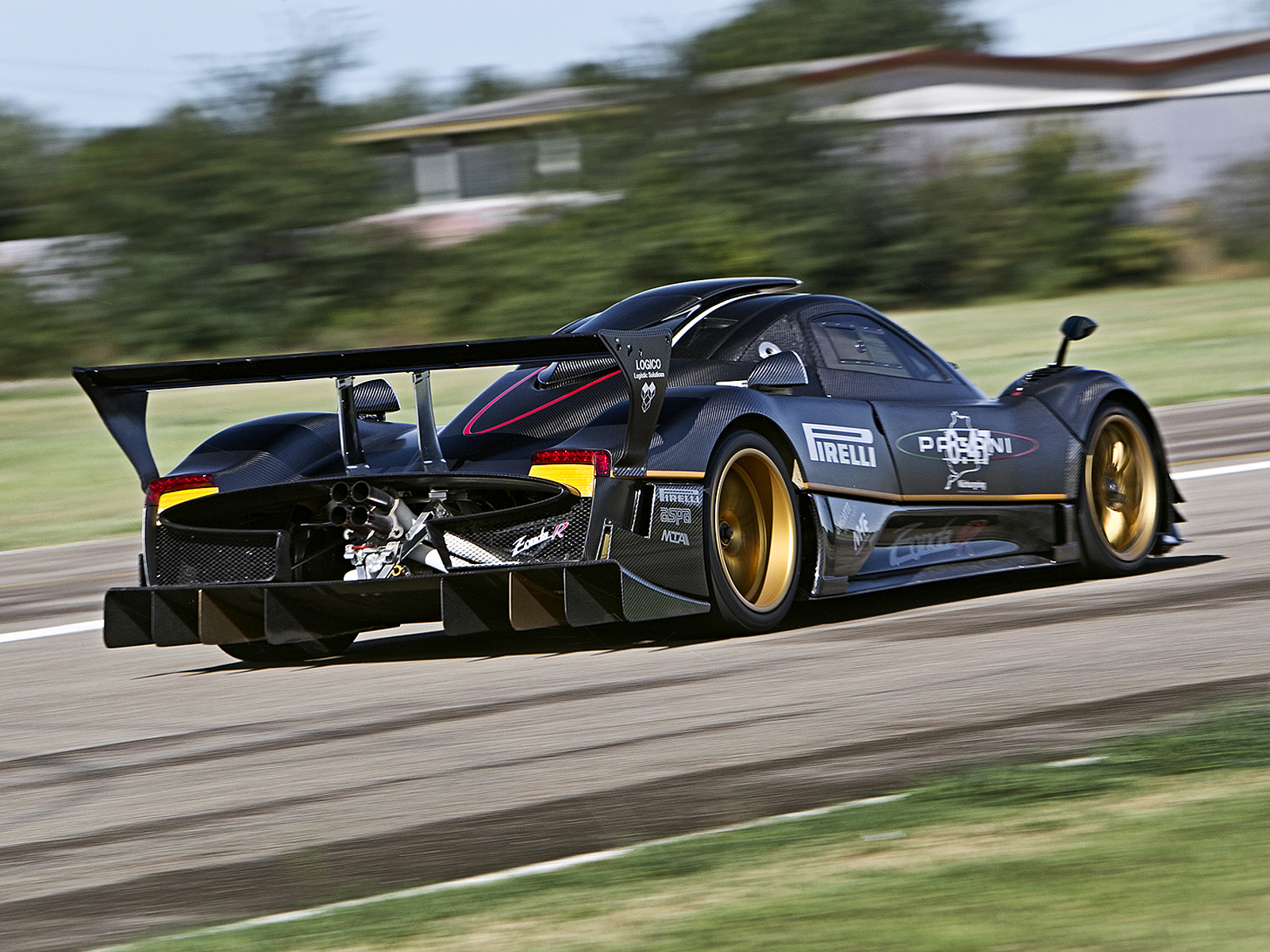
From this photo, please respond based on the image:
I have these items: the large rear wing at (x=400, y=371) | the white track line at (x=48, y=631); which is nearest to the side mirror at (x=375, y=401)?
the large rear wing at (x=400, y=371)

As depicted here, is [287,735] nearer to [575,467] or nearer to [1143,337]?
[575,467]

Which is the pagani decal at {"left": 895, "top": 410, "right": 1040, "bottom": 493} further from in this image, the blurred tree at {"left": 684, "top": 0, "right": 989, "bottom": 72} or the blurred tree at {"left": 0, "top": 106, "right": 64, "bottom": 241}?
the blurred tree at {"left": 0, "top": 106, "right": 64, "bottom": 241}

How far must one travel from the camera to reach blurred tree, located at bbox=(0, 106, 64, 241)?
42500 mm

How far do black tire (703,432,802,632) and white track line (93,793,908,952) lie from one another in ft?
8.92

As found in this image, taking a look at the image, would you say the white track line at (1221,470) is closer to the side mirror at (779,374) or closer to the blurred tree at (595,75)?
the side mirror at (779,374)

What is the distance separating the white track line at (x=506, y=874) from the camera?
11.8 feet

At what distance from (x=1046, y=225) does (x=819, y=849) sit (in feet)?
114

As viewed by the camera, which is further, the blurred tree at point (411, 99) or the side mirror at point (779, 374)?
the blurred tree at point (411, 99)

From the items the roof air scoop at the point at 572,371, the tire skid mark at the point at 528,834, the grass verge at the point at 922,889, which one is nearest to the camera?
the grass verge at the point at 922,889

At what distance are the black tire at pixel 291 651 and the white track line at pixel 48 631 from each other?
1.53 m

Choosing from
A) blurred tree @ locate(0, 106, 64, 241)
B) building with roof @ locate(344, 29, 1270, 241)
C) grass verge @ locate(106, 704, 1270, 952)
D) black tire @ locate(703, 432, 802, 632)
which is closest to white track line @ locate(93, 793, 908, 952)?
grass verge @ locate(106, 704, 1270, 952)

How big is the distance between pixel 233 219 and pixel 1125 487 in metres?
31.6

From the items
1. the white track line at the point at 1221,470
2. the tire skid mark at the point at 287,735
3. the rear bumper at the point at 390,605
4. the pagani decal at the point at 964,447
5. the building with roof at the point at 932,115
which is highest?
the building with roof at the point at 932,115

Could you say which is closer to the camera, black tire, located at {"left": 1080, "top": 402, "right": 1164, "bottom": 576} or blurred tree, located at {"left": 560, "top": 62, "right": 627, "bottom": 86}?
black tire, located at {"left": 1080, "top": 402, "right": 1164, "bottom": 576}
